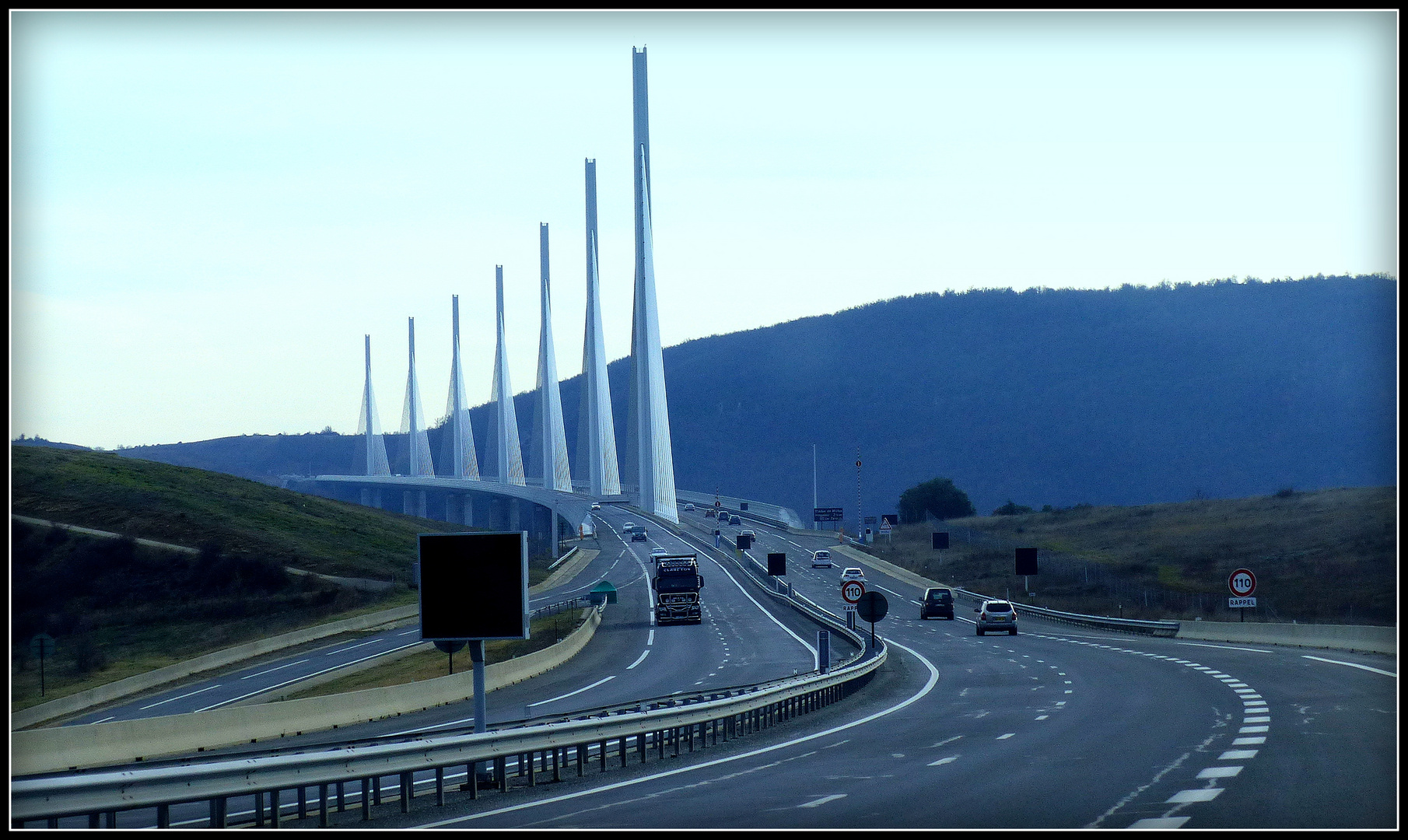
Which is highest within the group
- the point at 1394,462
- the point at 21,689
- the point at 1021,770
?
the point at 1394,462

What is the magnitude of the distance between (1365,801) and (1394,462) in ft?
15.1

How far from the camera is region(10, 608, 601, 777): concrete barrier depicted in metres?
22.0

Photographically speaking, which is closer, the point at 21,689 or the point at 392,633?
the point at 21,689

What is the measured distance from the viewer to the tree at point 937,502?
18212 cm

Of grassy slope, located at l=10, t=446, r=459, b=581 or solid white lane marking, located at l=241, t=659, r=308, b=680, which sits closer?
solid white lane marking, located at l=241, t=659, r=308, b=680

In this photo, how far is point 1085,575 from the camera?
3401 inches

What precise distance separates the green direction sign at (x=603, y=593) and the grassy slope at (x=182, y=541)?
12984mm

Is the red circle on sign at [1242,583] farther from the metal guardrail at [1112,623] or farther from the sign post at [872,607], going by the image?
the metal guardrail at [1112,623]

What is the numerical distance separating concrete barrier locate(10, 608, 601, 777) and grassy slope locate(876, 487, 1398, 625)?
2778 cm

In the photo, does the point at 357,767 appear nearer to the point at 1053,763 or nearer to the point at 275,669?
the point at 1053,763

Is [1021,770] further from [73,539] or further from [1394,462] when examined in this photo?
[73,539]

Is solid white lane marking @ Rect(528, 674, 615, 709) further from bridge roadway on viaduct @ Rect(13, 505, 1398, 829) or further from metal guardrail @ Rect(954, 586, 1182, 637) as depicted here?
metal guardrail @ Rect(954, 586, 1182, 637)

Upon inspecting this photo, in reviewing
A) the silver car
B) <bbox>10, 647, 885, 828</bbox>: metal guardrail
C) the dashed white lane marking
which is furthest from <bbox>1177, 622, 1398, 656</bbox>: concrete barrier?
the dashed white lane marking

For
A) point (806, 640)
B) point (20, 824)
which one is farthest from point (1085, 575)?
point (20, 824)
